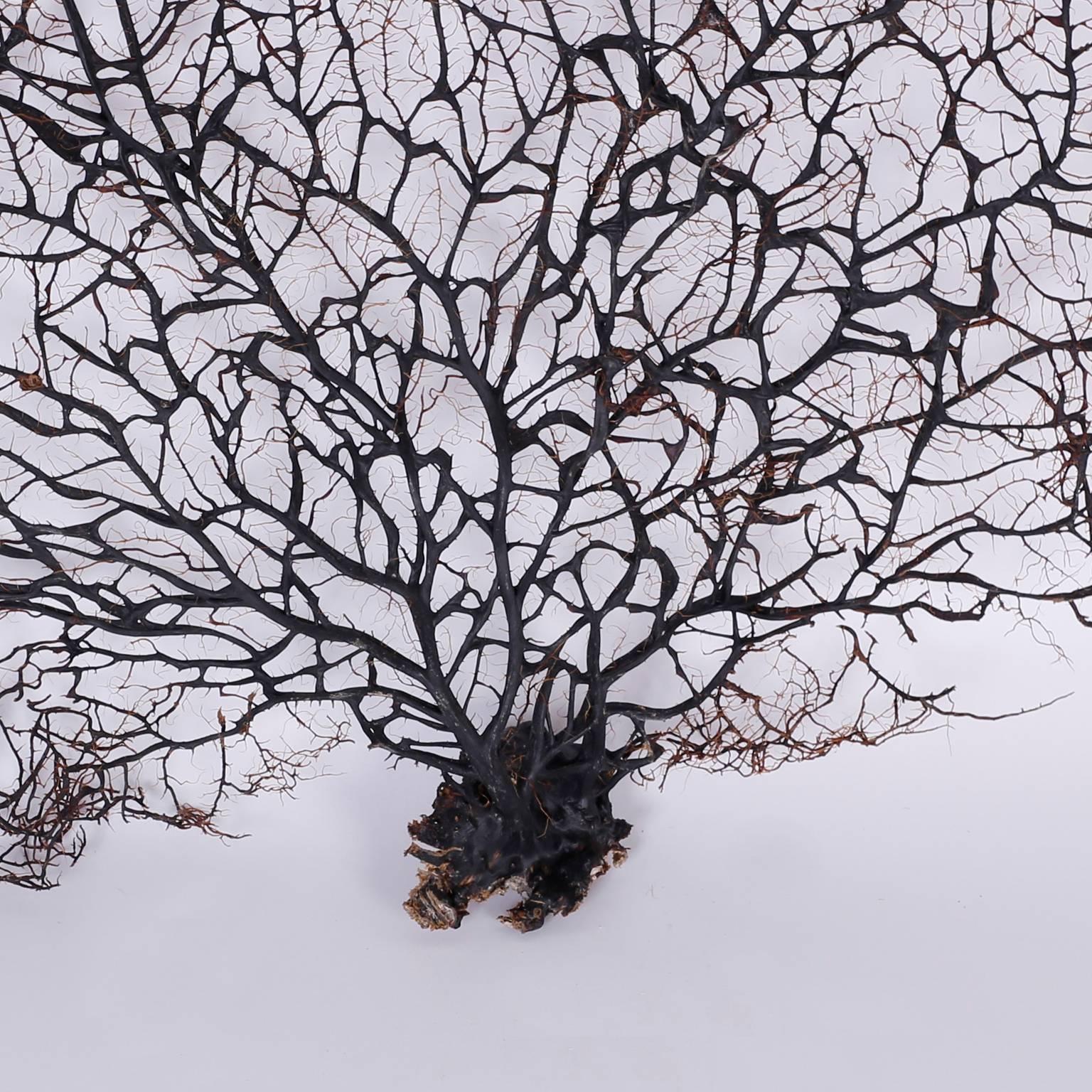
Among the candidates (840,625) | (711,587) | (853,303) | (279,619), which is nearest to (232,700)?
(279,619)

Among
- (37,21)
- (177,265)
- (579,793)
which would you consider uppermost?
(37,21)

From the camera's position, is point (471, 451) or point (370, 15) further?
point (471, 451)

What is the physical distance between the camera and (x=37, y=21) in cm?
99

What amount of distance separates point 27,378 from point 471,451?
395 mm

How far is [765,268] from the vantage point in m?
1.05

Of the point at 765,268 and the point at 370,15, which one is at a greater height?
the point at 370,15

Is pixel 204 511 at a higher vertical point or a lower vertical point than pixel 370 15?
lower

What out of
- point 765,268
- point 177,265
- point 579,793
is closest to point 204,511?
point 177,265

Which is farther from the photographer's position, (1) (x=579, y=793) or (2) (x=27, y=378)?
(1) (x=579, y=793)

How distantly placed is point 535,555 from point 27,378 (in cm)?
47

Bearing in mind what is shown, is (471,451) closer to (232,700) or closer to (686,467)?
(686,467)

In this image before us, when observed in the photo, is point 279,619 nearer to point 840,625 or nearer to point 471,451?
point 471,451

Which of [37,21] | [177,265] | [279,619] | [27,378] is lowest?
[279,619]

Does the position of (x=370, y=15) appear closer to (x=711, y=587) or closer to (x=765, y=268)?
(x=765, y=268)
